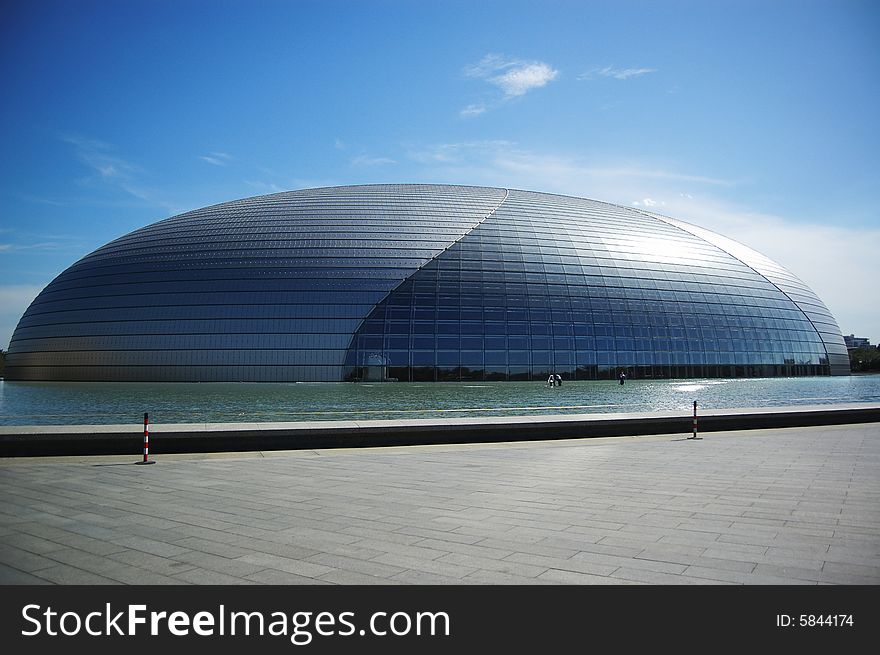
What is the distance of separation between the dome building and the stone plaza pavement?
3980cm

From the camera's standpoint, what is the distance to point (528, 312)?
183 ft

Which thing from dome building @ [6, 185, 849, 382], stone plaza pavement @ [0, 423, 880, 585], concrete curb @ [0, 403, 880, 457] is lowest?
stone plaza pavement @ [0, 423, 880, 585]

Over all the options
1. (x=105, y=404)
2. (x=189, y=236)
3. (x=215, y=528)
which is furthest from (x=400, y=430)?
(x=189, y=236)

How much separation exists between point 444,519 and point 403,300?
151ft

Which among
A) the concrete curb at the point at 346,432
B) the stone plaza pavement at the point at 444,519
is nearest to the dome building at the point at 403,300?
the concrete curb at the point at 346,432

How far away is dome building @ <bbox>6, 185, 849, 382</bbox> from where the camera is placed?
5419 cm

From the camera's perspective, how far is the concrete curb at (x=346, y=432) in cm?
1455

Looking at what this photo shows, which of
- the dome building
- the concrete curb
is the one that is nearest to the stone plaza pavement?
the concrete curb

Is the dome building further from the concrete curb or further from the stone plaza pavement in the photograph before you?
the stone plaza pavement

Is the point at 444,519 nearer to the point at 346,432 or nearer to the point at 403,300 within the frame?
the point at 346,432

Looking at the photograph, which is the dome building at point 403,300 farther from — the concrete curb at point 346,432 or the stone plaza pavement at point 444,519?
the stone plaza pavement at point 444,519

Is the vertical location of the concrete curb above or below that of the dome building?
below

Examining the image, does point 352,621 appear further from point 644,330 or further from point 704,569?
point 644,330

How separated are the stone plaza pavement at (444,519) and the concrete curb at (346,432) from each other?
0.52 meters
